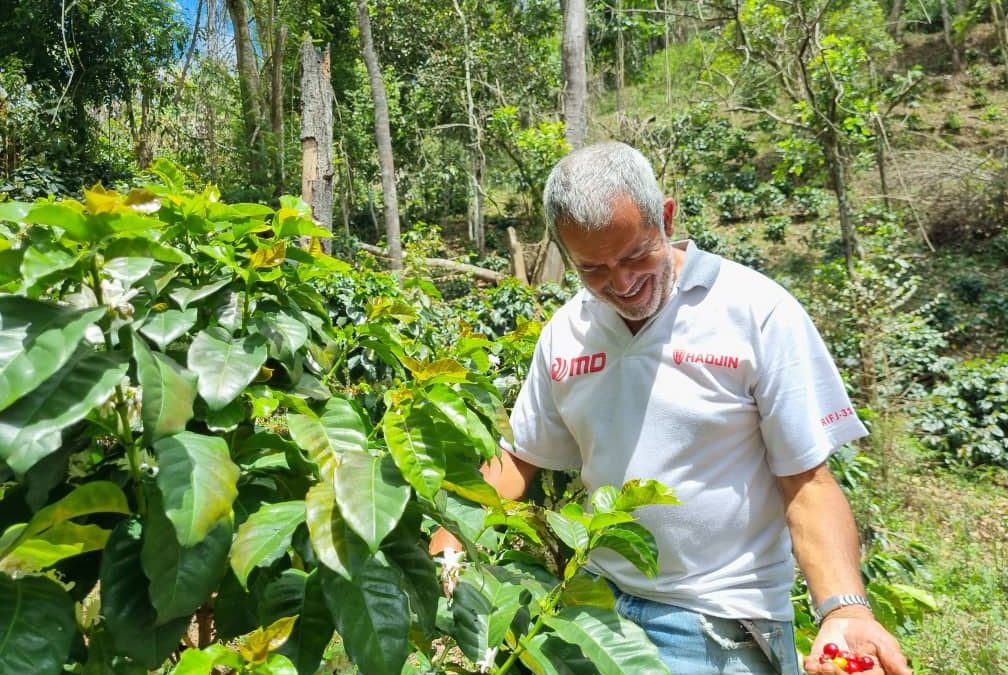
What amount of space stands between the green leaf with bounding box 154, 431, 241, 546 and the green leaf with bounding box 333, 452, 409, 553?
127 millimetres

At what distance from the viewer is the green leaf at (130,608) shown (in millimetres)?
929

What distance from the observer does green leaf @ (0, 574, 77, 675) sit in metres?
0.83

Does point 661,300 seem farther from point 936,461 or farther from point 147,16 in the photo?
point 147,16

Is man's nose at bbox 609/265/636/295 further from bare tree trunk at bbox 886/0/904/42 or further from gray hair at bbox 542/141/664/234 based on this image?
bare tree trunk at bbox 886/0/904/42

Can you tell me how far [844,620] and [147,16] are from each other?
49.3 ft

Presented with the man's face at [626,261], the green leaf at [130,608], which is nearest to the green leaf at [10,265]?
the green leaf at [130,608]

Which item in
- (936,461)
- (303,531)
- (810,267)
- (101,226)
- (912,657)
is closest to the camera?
(101,226)

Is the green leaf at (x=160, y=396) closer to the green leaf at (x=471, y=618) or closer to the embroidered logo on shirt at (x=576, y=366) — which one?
the green leaf at (x=471, y=618)

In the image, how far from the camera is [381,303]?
1603 mm

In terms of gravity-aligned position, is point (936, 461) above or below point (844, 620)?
below

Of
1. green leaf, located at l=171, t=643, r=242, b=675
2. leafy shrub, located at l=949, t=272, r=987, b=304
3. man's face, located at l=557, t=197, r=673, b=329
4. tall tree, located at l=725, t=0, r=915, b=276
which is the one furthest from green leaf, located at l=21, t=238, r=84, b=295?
leafy shrub, located at l=949, t=272, r=987, b=304

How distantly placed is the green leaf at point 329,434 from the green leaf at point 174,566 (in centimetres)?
13

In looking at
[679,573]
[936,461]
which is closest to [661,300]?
[679,573]

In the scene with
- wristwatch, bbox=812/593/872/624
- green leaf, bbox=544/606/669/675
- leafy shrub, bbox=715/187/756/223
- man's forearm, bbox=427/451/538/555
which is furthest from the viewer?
leafy shrub, bbox=715/187/756/223
